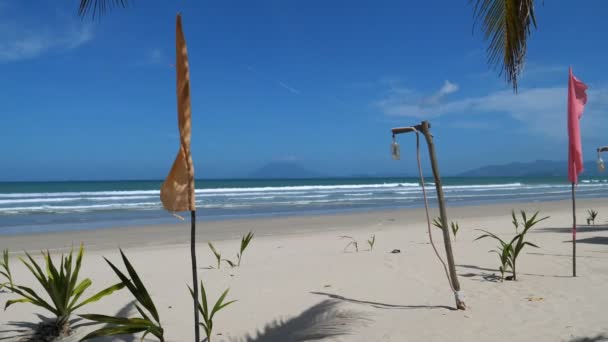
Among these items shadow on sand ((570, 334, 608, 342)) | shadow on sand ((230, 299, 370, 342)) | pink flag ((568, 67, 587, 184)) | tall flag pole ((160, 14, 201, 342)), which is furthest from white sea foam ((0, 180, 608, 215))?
tall flag pole ((160, 14, 201, 342))

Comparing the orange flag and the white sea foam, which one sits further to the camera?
the white sea foam

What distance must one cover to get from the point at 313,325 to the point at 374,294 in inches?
43.5

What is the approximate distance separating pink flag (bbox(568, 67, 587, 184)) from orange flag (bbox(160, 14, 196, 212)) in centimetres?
405

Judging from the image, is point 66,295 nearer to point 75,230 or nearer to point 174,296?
point 174,296

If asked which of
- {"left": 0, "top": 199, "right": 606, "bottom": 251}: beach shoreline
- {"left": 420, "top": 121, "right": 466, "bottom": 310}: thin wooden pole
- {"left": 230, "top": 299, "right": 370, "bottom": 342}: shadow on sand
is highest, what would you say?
{"left": 420, "top": 121, "right": 466, "bottom": 310}: thin wooden pole

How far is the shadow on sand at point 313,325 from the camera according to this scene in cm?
333

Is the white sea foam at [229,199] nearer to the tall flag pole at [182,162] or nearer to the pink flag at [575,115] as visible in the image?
the pink flag at [575,115]

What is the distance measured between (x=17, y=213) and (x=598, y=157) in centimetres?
1995

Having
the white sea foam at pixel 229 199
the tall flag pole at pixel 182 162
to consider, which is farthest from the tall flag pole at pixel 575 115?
the white sea foam at pixel 229 199

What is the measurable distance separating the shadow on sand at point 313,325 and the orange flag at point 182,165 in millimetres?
1561

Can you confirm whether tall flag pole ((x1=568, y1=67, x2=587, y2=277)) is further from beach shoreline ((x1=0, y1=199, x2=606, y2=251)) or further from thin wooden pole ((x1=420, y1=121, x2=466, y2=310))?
beach shoreline ((x1=0, y1=199, x2=606, y2=251))

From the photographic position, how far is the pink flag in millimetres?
4527

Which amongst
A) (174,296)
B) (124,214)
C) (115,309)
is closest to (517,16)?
(174,296)

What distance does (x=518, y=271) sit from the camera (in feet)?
17.4
